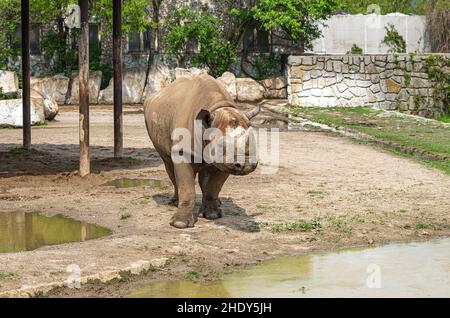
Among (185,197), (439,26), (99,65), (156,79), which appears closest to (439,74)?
(439,26)

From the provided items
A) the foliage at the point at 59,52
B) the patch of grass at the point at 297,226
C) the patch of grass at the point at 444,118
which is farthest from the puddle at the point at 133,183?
the foliage at the point at 59,52

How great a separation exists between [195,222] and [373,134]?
34.9 ft

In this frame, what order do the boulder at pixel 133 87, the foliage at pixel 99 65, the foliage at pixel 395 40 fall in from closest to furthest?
the boulder at pixel 133 87 < the foliage at pixel 99 65 < the foliage at pixel 395 40

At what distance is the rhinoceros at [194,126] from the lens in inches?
384

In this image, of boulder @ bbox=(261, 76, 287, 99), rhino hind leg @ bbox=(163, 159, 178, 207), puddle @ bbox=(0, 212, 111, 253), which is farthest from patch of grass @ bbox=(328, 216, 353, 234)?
boulder @ bbox=(261, 76, 287, 99)

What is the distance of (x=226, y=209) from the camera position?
11.8 m

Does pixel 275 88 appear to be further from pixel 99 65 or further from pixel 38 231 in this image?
pixel 38 231

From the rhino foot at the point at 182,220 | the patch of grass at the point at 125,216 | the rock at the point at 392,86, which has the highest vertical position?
the rock at the point at 392,86

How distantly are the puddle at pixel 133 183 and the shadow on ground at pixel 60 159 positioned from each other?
1012 mm

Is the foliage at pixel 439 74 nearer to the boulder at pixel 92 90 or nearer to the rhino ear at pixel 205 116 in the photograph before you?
the boulder at pixel 92 90

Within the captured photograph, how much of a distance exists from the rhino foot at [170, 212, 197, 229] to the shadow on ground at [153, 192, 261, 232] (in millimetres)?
382

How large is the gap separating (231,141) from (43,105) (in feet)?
51.9

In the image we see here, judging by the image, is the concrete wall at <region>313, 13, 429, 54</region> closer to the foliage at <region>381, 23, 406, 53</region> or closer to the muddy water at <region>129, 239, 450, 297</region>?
the foliage at <region>381, 23, 406, 53</region>

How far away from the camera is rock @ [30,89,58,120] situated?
24125mm
